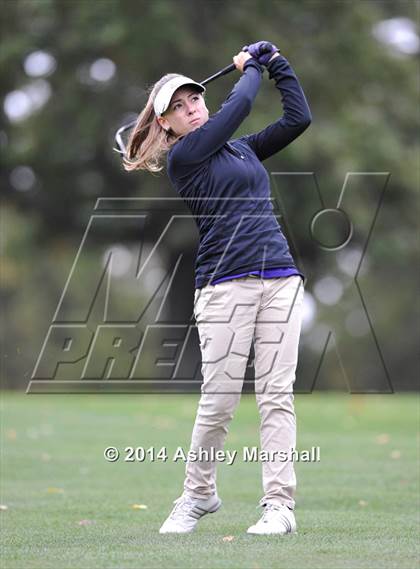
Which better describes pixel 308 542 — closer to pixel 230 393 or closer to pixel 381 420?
pixel 230 393

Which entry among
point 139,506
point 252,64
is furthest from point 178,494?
point 252,64

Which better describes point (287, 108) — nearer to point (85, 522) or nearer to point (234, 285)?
point (234, 285)

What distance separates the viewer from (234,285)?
5.48 meters

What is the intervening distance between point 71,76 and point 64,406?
8.55m

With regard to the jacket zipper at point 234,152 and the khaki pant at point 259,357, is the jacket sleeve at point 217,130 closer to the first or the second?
the jacket zipper at point 234,152

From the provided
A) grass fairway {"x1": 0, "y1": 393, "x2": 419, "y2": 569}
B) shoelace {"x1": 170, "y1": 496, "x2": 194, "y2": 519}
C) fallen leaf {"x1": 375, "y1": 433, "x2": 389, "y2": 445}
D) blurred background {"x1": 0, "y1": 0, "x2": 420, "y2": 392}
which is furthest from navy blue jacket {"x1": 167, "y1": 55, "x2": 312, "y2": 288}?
blurred background {"x1": 0, "y1": 0, "x2": 420, "y2": 392}

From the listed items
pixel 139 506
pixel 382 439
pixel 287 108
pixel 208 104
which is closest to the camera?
pixel 287 108

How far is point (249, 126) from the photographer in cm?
1950

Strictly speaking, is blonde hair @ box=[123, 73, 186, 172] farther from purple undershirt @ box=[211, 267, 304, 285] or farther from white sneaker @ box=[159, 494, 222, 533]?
white sneaker @ box=[159, 494, 222, 533]

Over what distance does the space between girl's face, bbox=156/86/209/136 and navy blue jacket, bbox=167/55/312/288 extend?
0.12 meters

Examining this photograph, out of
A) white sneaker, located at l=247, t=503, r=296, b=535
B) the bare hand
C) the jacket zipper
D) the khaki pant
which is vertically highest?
the bare hand

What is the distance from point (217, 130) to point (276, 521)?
191 cm

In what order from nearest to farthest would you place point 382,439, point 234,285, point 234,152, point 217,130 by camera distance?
point 217,130 → point 234,285 → point 234,152 → point 382,439

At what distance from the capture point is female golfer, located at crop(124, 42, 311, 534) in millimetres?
5465
